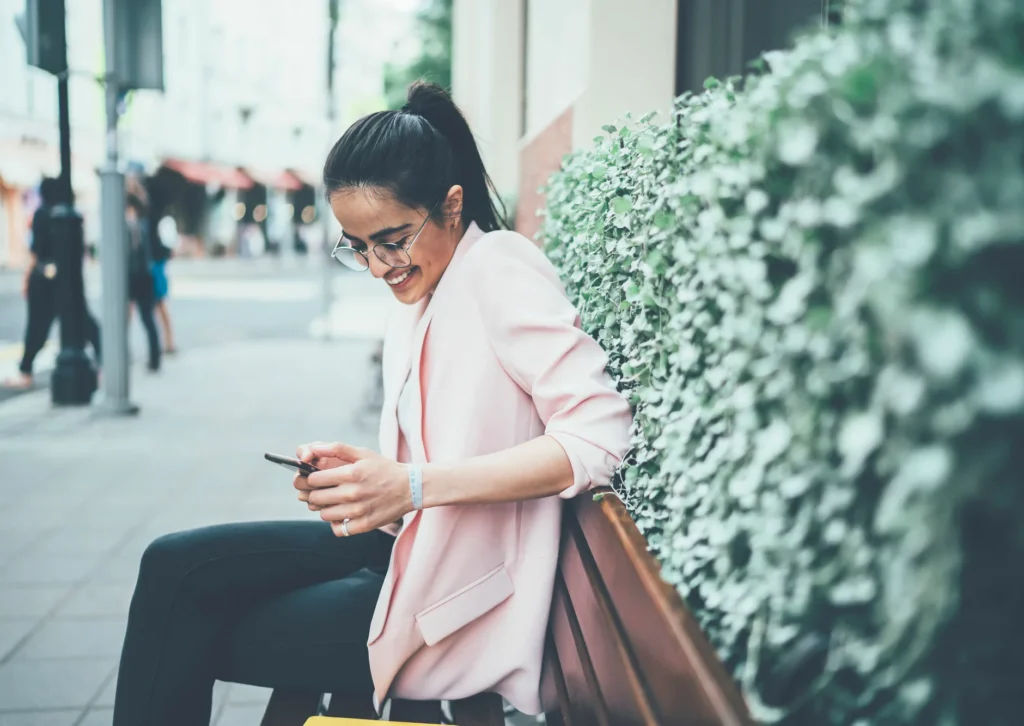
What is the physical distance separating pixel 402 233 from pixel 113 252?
6.60 metres

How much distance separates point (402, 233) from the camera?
6.75 ft

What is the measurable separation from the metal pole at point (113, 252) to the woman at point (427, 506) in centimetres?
638

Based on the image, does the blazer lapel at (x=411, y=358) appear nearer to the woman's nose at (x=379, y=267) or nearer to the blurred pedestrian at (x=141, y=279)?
the woman's nose at (x=379, y=267)

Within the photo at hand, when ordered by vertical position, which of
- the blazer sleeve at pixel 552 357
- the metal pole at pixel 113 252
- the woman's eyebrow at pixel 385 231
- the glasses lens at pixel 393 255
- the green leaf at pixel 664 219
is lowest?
the metal pole at pixel 113 252

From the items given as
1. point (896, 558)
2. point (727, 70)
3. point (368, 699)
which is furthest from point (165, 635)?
point (727, 70)

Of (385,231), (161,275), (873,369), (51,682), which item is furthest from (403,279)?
(161,275)

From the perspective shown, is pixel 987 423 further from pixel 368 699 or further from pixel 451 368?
pixel 368 699

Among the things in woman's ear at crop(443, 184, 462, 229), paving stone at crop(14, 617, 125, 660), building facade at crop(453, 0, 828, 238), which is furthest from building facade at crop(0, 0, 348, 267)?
woman's ear at crop(443, 184, 462, 229)

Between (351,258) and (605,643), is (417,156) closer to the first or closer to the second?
(351,258)

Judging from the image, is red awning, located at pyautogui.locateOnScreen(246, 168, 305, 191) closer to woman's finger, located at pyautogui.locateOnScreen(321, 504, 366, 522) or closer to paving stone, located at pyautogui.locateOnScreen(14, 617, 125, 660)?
paving stone, located at pyautogui.locateOnScreen(14, 617, 125, 660)

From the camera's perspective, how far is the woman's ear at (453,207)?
211cm

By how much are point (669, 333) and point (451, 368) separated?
575 millimetres

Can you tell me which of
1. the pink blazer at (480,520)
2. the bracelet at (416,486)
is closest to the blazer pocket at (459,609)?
the pink blazer at (480,520)

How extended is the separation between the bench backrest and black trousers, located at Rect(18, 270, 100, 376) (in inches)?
325
